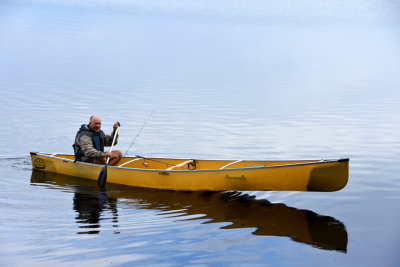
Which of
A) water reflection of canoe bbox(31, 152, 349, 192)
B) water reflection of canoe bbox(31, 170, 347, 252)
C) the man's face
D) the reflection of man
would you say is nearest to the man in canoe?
the man's face

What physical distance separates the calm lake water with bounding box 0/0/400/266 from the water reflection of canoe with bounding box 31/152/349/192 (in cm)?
27

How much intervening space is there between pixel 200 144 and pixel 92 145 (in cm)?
508

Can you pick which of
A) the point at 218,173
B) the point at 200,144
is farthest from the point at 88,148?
the point at 200,144

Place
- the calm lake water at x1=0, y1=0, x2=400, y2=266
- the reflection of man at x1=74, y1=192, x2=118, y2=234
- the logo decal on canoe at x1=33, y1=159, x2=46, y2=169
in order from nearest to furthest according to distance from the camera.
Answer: the calm lake water at x1=0, y1=0, x2=400, y2=266 → the reflection of man at x1=74, y1=192, x2=118, y2=234 → the logo decal on canoe at x1=33, y1=159, x2=46, y2=169

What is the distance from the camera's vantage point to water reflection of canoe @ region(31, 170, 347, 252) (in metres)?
9.35

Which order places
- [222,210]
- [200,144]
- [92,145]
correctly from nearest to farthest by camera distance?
[222,210], [92,145], [200,144]

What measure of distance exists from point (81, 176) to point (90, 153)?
91cm

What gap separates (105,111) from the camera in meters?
21.1

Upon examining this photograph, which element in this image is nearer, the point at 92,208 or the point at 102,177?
the point at 92,208

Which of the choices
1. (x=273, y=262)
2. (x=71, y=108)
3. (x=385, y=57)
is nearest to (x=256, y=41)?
(x=385, y=57)

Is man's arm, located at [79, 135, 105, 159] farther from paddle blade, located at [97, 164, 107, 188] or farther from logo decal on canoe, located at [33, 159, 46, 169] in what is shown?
logo decal on canoe, located at [33, 159, 46, 169]

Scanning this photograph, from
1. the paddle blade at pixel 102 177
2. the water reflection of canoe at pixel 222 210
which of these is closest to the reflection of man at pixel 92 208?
the water reflection of canoe at pixel 222 210

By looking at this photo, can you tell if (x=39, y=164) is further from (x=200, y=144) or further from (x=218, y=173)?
(x=200, y=144)

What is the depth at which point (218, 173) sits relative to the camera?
10.8m
